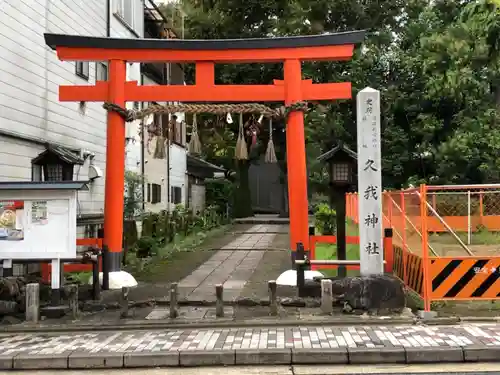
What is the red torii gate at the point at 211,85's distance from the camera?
11.1 metres

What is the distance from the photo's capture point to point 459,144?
829 inches

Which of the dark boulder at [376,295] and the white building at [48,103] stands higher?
→ the white building at [48,103]

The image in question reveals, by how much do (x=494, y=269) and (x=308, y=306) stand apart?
325cm

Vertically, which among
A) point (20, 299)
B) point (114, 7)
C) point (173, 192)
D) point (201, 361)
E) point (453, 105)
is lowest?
point (201, 361)

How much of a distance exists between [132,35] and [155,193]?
683 cm

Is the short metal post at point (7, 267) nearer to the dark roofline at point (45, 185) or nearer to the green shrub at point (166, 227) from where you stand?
the dark roofline at point (45, 185)

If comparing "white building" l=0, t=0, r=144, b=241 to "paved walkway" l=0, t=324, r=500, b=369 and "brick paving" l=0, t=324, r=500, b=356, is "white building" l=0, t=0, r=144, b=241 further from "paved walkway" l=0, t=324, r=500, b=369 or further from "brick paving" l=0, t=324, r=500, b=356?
"paved walkway" l=0, t=324, r=500, b=369

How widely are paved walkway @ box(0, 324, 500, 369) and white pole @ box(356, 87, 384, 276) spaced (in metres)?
1.29

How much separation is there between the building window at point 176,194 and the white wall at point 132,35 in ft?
18.1

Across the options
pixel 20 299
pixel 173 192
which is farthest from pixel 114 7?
pixel 20 299

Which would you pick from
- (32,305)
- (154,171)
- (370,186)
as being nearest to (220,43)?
(370,186)

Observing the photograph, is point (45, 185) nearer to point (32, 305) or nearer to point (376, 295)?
point (32, 305)

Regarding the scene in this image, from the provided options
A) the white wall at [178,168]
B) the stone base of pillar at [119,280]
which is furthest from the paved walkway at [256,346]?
the white wall at [178,168]

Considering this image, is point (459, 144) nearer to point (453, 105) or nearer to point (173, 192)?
point (453, 105)
